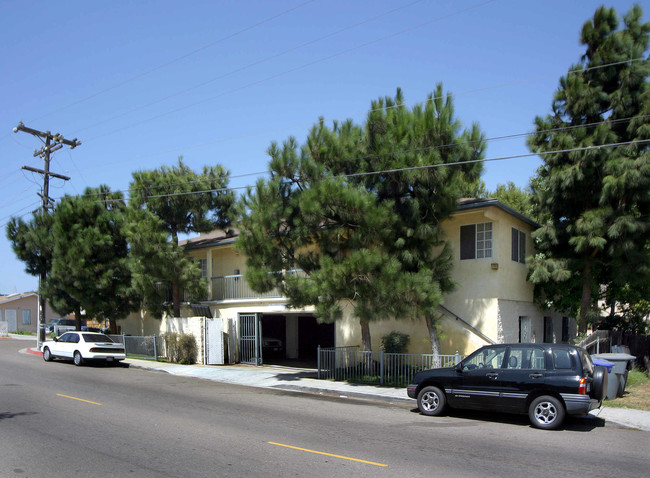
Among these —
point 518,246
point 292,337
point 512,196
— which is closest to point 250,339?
point 292,337

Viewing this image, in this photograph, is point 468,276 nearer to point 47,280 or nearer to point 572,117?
point 572,117

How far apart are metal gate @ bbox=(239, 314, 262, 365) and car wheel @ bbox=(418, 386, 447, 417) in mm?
11441

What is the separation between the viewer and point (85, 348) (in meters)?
21.9

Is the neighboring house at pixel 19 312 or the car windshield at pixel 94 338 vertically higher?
the car windshield at pixel 94 338

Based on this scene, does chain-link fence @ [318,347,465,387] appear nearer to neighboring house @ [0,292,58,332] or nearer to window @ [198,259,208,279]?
window @ [198,259,208,279]

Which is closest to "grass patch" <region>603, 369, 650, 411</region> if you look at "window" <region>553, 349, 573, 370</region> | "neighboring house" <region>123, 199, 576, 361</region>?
"window" <region>553, 349, 573, 370</region>

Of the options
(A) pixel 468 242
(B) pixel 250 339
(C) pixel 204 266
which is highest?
(A) pixel 468 242

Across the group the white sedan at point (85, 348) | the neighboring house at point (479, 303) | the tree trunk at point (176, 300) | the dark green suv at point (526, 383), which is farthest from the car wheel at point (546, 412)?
the tree trunk at point (176, 300)

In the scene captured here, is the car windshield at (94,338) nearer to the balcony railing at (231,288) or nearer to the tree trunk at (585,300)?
the balcony railing at (231,288)

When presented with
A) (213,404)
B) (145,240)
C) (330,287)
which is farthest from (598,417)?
(145,240)

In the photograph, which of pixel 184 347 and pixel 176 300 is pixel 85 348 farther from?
pixel 176 300

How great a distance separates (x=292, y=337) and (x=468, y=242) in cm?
1267

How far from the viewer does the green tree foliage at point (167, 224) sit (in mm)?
22328

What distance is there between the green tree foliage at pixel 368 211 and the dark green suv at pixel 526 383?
3.74m
